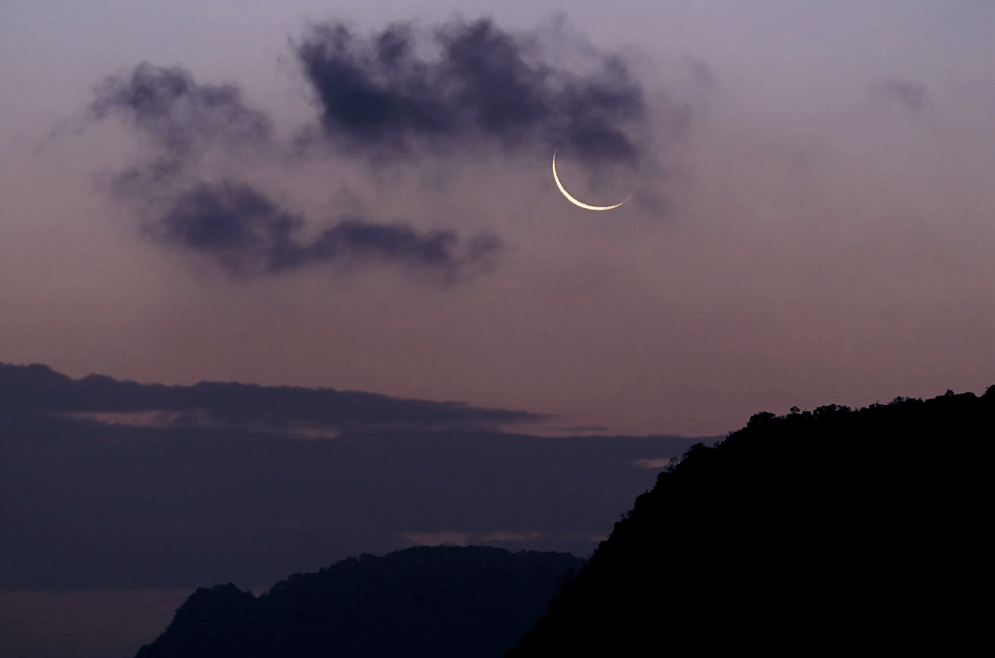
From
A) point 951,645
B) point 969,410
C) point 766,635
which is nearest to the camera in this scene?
point 951,645

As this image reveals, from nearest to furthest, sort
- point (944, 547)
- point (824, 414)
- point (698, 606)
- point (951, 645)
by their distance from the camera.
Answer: point (951, 645) < point (944, 547) < point (698, 606) < point (824, 414)

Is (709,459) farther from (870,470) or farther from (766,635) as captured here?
(766,635)

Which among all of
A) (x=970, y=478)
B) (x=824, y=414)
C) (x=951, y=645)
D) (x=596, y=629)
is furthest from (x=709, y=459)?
(x=951, y=645)

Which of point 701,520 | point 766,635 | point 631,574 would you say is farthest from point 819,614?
point 631,574

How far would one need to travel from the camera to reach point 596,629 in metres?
69.6

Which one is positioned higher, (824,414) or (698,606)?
(824,414)

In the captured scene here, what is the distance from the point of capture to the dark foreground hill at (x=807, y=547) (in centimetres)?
A: 4781

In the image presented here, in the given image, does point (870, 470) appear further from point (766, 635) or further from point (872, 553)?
point (766, 635)

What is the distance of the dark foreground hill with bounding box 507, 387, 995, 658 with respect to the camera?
157ft

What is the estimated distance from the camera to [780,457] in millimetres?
68688

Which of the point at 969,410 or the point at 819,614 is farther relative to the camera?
the point at 969,410

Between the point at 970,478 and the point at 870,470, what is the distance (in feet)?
20.7

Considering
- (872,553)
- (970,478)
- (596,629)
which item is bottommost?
(596,629)

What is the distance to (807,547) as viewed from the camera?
56.5m
